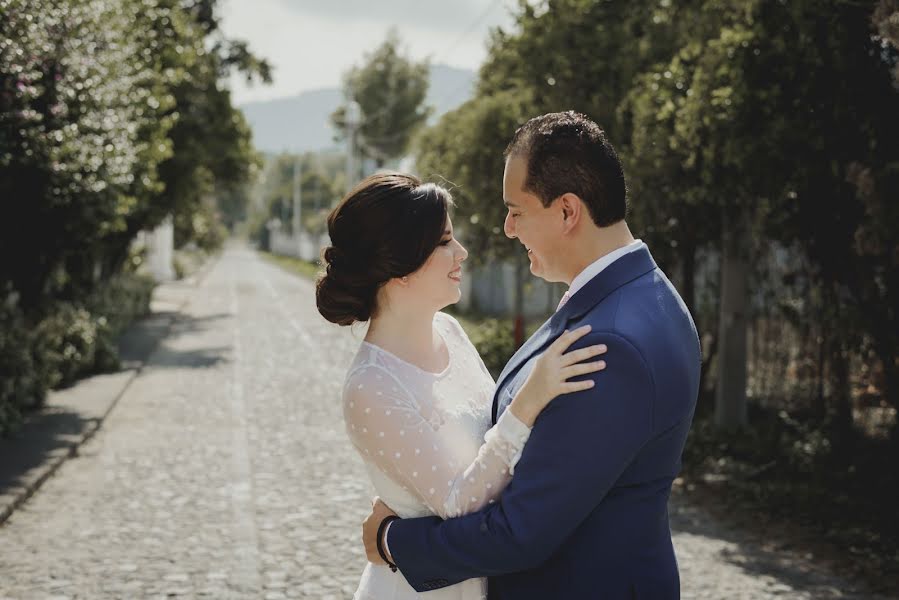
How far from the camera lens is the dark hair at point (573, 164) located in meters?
2.11

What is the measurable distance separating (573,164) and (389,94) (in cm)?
5999

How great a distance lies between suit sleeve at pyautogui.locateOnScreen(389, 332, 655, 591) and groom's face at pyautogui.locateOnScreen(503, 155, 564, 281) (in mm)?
271

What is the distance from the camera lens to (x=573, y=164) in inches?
83.3

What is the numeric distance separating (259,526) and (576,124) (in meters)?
5.80

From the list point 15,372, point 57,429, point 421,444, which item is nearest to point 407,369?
point 421,444

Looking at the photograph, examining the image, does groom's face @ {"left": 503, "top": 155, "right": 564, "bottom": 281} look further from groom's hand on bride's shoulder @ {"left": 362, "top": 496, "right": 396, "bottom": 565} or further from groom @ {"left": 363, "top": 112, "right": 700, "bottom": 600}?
groom's hand on bride's shoulder @ {"left": 362, "top": 496, "right": 396, "bottom": 565}

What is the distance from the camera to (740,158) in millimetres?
7828

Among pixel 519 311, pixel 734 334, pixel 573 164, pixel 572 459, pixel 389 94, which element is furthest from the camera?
pixel 389 94

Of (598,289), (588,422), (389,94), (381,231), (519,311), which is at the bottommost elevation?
(519,311)

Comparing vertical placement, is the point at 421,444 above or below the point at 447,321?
below

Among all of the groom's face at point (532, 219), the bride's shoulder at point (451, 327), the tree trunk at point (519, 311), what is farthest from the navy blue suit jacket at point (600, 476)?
the tree trunk at point (519, 311)

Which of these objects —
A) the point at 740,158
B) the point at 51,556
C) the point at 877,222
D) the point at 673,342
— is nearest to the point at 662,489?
the point at 673,342

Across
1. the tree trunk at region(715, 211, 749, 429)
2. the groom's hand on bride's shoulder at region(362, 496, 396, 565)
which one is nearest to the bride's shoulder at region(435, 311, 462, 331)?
the groom's hand on bride's shoulder at region(362, 496, 396, 565)

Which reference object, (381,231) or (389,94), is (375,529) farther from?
(389,94)
